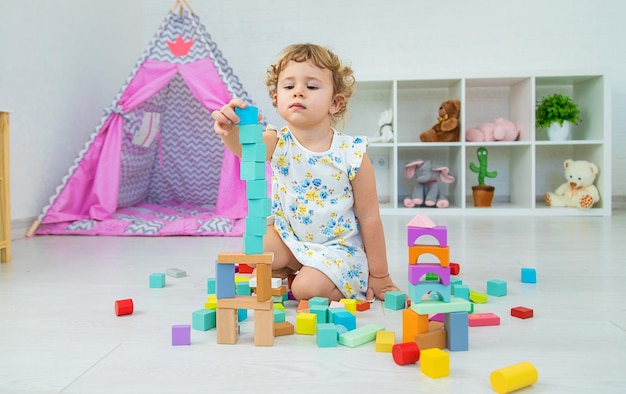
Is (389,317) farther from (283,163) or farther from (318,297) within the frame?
(283,163)

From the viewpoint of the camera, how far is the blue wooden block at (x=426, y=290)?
2.92 feet

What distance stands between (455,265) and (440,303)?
70 centimetres

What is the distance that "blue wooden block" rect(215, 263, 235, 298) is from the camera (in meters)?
0.97

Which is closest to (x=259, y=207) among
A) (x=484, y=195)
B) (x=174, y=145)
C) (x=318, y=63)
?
(x=318, y=63)

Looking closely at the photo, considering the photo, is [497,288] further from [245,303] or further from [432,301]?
[245,303]

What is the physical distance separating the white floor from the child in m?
0.10

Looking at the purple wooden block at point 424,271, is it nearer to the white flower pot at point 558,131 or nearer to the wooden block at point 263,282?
the wooden block at point 263,282

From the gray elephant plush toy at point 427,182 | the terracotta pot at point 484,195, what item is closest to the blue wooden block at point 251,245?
the gray elephant plush toy at point 427,182

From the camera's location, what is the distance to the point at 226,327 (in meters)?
0.97

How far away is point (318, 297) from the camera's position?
1.23 metres

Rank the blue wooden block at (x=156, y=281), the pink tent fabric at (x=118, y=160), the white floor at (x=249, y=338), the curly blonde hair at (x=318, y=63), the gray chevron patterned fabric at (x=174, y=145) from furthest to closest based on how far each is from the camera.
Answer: the gray chevron patterned fabric at (x=174, y=145) → the pink tent fabric at (x=118, y=160) → the blue wooden block at (x=156, y=281) → the curly blonde hair at (x=318, y=63) → the white floor at (x=249, y=338)

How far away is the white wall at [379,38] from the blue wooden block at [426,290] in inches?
95.3

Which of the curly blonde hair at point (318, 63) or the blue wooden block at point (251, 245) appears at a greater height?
the curly blonde hair at point (318, 63)

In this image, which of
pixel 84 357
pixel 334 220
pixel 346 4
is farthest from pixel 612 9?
pixel 84 357
